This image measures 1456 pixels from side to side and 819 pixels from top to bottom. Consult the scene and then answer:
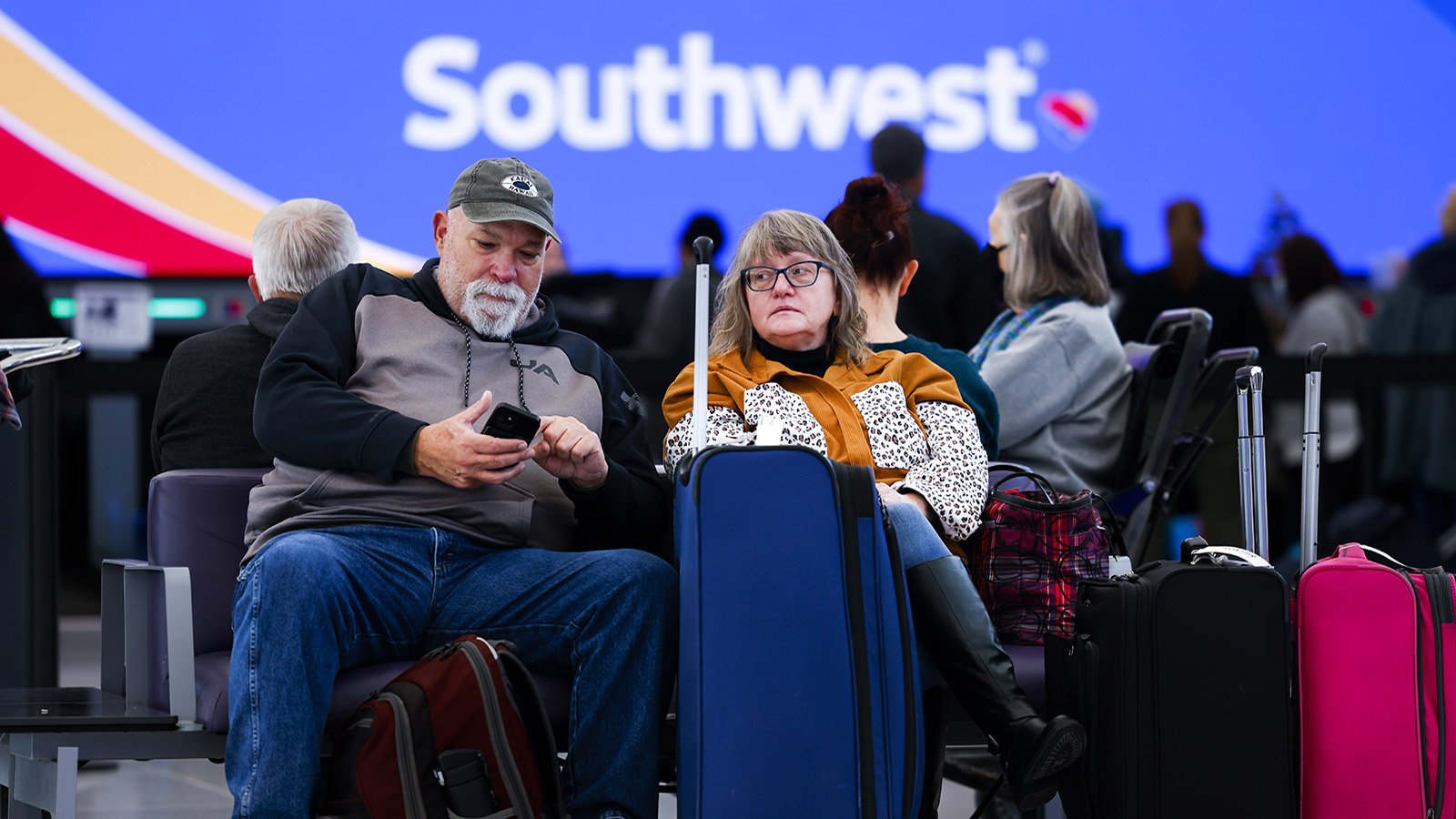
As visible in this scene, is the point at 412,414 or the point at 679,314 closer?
the point at 412,414

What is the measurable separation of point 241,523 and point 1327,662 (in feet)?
5.89

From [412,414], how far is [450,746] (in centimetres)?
63

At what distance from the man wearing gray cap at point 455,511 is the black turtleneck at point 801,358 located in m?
0.27

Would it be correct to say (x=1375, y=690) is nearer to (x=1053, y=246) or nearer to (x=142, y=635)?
(x=1053, y=246)

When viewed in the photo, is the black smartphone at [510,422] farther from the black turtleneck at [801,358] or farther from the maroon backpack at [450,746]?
the black turtleneck at [801,358]

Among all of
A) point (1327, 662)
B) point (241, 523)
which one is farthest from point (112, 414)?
point (1327, 662)

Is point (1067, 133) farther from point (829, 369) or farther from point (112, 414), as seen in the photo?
point (112, 414)

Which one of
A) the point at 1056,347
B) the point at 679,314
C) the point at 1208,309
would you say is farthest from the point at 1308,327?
the point at 1056,347

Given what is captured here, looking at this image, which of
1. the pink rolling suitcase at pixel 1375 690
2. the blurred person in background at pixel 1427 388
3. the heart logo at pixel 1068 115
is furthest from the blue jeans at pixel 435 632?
the blurred person in background at pixel 1427 388

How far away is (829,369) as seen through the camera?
2523mm

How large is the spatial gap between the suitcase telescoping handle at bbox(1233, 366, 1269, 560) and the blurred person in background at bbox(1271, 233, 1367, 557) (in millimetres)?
2979

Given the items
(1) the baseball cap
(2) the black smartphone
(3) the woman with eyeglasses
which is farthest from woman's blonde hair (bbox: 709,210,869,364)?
(2) the black smartphone

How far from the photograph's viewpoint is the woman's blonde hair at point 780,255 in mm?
2525

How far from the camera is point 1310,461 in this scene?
92.6 inches
